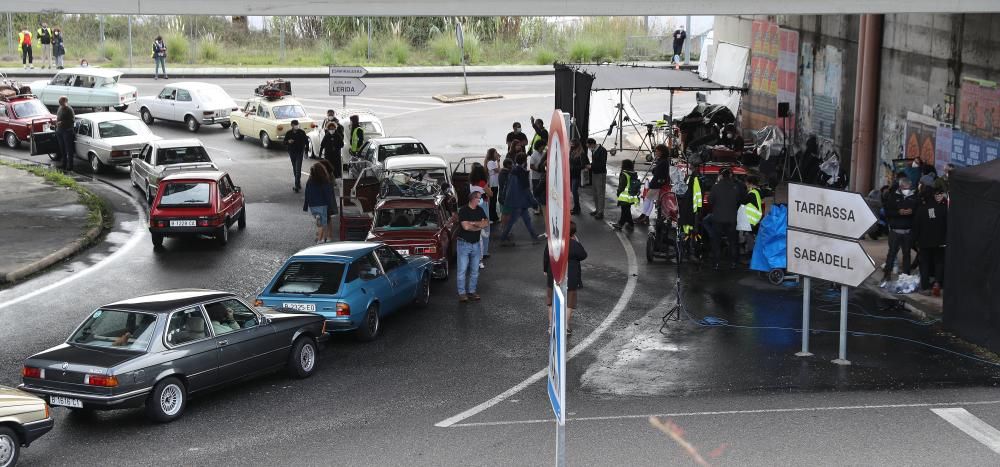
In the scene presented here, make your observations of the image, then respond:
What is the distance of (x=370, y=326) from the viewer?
1672 centimetres

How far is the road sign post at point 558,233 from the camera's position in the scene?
613 centimetres

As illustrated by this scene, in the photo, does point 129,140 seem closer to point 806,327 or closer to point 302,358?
point 302,358

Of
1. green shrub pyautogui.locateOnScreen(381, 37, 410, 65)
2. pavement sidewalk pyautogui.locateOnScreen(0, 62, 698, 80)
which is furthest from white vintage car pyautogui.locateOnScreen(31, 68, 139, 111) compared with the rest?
green shrub pyautogui.locateOnScreen(381, 37, 410, 65)

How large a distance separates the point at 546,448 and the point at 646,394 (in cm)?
235

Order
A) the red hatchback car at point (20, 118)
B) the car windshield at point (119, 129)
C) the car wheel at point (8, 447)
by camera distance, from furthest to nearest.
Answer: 1. the red hatchback car at point (20, 118)
2. the car windshield at point (119, 129)
3. the car wheel at point (8, 447)

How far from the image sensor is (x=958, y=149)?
22.7 m

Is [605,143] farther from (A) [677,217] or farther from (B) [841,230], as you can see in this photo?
(B) [841,230]

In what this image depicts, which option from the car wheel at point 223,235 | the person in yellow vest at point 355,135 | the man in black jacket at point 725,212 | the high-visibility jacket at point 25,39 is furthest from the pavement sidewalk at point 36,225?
the high-visibility jacket at point 25,39

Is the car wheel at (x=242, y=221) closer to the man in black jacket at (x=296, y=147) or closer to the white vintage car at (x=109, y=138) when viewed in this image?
the man in black jacket at (x=296, y=147)

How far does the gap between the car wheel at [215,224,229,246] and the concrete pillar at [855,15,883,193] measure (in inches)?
520

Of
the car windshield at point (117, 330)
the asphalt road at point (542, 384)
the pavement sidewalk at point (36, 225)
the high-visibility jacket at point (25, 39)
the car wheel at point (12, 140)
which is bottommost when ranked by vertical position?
the asphalt road at point (542, 384)

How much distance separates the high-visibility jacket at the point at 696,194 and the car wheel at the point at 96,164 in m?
17.5

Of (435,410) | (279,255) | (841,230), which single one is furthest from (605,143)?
(435,410)

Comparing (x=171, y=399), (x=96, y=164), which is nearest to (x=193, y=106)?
(x=96, y=164)
